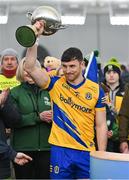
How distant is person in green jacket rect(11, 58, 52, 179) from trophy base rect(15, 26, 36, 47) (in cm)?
86

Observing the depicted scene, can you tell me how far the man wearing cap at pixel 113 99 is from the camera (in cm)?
446

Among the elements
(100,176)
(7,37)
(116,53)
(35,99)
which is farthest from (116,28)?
(100,176)

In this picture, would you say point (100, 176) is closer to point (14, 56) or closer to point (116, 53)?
point (14, 56)

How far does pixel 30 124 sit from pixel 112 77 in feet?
4.99

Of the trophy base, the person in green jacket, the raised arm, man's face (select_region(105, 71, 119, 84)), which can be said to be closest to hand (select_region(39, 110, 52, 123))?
→ the person in green jacket

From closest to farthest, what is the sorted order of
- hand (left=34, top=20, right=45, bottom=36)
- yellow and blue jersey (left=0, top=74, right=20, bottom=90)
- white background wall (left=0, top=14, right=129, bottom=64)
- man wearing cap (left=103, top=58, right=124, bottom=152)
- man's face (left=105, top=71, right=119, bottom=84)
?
1. hand (left=34, top=20, right=45, bottom=36)
2. man wearing cap (left=103, top=58, right=124, bottom=152)
3. yellow and blue jersey (left=0, top=74, right=20, bottom=90)
4. man's face (left=105, top=71, right=119, bottom=84)
5. white background wall (left=0, top=14, right=129, bottom=64)

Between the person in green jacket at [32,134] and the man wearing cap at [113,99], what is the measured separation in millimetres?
595

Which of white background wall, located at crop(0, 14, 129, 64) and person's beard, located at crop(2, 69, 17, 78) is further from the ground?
white background wall, located at crop(0, 14, 129, 64)

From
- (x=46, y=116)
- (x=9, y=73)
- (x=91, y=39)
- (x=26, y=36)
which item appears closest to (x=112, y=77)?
(x=9, y=73)

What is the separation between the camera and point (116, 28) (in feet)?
32.1

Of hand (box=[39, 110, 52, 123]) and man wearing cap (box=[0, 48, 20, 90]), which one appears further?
man wearing cap (box=[0, 48, 20, 90])

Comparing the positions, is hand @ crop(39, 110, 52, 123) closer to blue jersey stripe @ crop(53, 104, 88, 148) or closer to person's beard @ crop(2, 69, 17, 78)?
blue jersey stripe @ crop(53, 104, 88, 148)

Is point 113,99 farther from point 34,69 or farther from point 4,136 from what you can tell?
point 4,136

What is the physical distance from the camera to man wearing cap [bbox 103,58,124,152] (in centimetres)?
446
